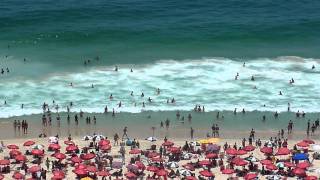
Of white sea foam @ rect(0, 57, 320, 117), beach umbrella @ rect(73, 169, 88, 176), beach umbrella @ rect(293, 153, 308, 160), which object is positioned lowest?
beach umbrella @ rect(73, 169, 88, 176)

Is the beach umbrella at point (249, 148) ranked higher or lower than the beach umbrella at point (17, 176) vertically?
higher

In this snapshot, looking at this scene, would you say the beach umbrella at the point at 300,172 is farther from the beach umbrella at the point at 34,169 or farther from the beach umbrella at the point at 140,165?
the beach umbrella at the point at 34,169

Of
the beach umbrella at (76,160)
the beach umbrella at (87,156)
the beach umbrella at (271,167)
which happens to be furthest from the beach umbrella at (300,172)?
the beach umbrella at (76,160)

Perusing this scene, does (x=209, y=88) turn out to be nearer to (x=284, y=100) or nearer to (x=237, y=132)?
(x=284, y=100)

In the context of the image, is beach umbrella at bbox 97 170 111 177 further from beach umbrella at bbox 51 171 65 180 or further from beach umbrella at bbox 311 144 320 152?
beach umbrella at bbox 311 144 320 152

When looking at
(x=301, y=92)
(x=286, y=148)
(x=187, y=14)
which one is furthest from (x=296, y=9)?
(x=286, y=148)

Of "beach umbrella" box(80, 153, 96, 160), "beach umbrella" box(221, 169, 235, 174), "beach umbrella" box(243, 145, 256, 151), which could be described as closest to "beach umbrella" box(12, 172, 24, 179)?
"beach umbrella" box(80, 153, 96, 160)
